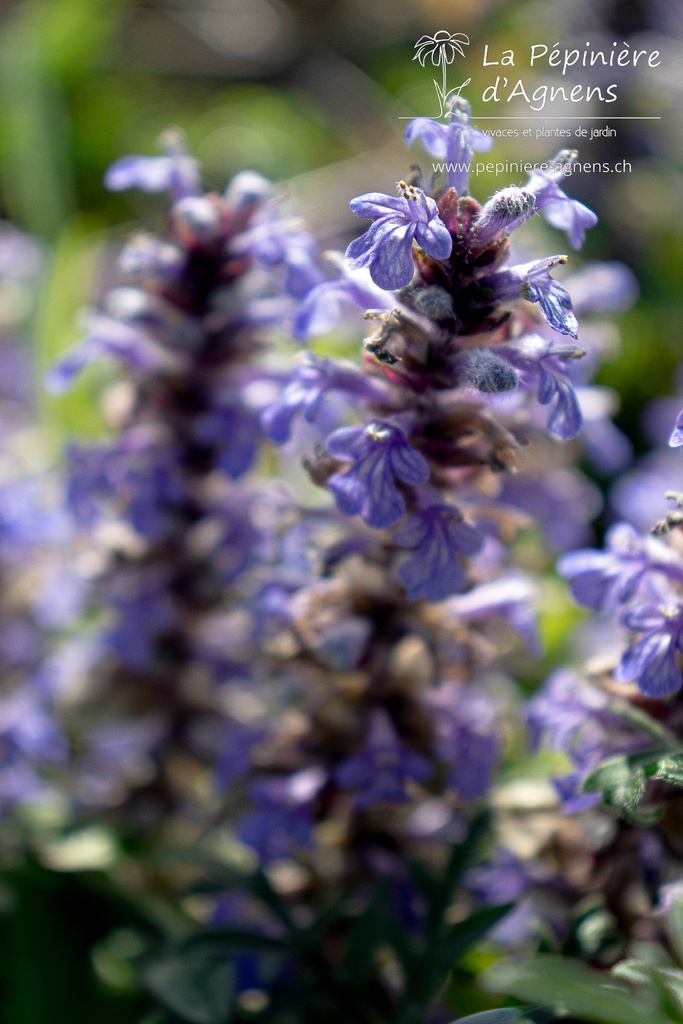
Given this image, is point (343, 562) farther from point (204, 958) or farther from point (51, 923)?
point (51, 923)

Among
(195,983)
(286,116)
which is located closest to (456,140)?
(195,983)

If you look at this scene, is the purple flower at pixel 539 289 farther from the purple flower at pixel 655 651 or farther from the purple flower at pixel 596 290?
the purple flower at pixel 596 290

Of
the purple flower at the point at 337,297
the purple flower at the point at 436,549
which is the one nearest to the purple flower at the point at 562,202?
the purple flower at the point at 337,297

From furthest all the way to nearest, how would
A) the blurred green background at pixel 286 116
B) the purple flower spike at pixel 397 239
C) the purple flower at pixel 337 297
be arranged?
the blurred green background at pixel 286 116 < the purple flower at pixel 337 297 < the purple flower spike at pixel 397 239

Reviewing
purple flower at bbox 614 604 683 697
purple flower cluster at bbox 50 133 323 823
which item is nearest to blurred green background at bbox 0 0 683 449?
purple flower cluster at bbox 50 133 323 823

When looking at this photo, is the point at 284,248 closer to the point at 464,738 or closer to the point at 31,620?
the point at 464,738

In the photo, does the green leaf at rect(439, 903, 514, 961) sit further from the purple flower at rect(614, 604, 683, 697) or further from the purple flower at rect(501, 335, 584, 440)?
the purple flower at rect(501, 335, 584, 440)
